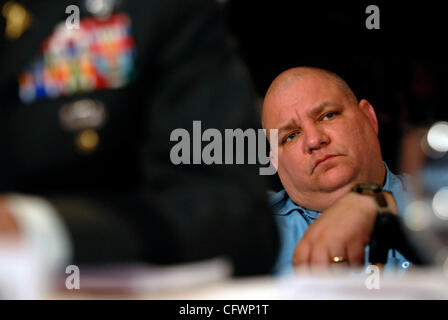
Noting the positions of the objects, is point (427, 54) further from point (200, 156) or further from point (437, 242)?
point (200, 156)

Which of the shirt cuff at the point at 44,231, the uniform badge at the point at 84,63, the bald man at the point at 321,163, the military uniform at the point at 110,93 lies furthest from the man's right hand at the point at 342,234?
the shirt cuff at the point at 44,231

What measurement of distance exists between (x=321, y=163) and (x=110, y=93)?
1.63ft

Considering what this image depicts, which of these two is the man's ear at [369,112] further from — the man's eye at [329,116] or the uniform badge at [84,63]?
the uniform badge at [84,63]

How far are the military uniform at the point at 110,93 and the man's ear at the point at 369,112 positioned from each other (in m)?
0.33

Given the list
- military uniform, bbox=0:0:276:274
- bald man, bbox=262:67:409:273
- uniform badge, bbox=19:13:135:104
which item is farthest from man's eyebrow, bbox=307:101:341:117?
uniform badge, bbox=19:13:135:104

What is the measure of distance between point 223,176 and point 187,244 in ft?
0.57

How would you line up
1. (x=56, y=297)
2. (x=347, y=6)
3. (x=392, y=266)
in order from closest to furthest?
1. (x=56, y=297)
2. (x=392, y=266)
3. (x=347, y=6)

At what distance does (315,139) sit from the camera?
1400 mm

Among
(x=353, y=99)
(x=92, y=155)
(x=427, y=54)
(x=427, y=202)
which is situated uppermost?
(x=427, y=54)

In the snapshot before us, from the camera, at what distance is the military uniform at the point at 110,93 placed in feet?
3.84

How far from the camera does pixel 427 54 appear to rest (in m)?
1.52

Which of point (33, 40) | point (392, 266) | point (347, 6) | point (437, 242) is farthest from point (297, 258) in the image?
point (33, 40)

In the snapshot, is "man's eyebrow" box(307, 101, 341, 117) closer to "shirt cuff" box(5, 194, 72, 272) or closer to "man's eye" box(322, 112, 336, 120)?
"man's eye" box(322, 112, 336, 120)

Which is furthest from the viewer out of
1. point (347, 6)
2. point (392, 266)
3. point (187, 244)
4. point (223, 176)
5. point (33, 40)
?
point (347, 6)
